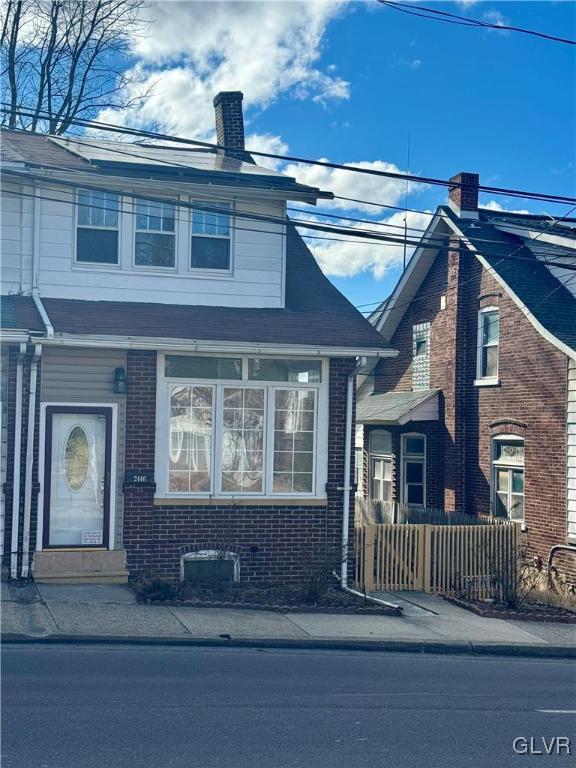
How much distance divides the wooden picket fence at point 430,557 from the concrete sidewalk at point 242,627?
170 centimetres

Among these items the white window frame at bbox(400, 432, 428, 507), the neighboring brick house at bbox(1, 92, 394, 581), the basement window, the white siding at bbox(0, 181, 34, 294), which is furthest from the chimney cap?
the basement window

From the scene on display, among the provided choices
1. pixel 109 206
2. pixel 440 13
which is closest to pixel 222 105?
pixel 109 206

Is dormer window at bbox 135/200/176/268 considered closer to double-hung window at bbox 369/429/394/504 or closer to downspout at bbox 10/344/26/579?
downspout at bbox 10/344/26/579

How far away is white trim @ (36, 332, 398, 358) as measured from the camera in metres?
13.0

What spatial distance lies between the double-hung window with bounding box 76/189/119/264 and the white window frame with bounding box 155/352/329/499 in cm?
197

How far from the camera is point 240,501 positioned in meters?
14.2

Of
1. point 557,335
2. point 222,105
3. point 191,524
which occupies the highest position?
point 222,105

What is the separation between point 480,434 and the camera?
1986 centimetres

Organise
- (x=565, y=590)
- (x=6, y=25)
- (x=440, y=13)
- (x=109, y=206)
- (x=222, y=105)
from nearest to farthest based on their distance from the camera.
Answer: (x=440, y=13) < (x=109, y=206) < (x=565, y=590) < (x=222, y=105) < (x=6, y=25)

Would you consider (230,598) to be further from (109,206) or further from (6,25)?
(6,25)

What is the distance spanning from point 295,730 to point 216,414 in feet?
24.7

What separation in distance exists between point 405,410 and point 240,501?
745cm

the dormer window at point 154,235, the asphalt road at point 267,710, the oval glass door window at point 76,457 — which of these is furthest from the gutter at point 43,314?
the asphalt road at point 267,710

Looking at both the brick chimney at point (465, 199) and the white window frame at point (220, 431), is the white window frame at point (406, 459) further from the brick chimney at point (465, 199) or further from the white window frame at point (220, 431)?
the white window frame at point (220, 431)
